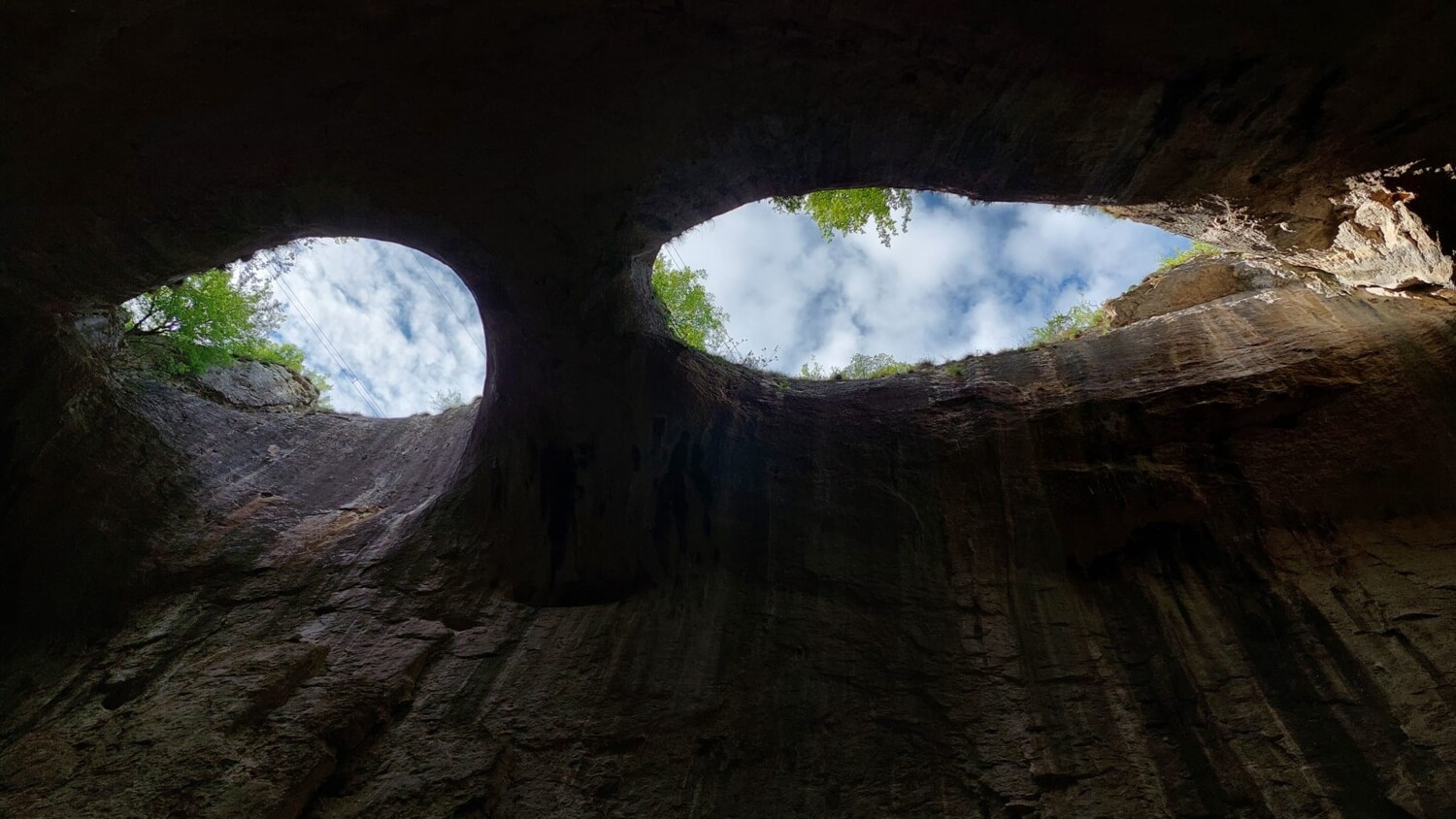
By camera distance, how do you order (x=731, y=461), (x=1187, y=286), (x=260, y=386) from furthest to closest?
(x=260, y=386)
(x=1187, y=286)
(x=731, y=461)

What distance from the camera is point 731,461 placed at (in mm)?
9945

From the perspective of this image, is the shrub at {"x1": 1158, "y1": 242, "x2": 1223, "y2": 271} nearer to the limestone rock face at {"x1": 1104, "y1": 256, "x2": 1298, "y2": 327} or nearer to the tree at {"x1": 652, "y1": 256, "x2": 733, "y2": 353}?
the limestone rock face at {"x1": 1104, "y1": 256, "x2": 1298, "y2": 327}

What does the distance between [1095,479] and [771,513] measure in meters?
4.14

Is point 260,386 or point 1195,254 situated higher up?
point 1195,254

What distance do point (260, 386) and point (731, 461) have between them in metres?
9.11

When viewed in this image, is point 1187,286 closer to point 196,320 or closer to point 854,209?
point 854,209

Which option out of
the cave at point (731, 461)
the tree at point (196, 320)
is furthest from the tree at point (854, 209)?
the tree at point (196, 320)

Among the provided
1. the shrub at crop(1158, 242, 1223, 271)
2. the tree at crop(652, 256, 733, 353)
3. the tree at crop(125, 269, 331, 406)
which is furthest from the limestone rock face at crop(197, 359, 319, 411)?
the shrub at crop(1158, 242, 1223, 271)

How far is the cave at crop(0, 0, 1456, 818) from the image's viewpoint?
5805 mm

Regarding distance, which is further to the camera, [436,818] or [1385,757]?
[436,818]

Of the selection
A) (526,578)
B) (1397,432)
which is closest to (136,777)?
(526,578)

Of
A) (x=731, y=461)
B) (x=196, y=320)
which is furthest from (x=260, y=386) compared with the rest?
(x=731, y=461)

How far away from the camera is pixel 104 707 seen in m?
7.62

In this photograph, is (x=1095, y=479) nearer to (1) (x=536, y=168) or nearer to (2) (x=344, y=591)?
(1) (x=536, y=168)
